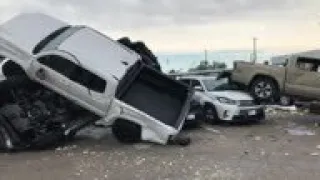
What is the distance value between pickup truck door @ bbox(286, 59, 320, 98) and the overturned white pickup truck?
5421mm

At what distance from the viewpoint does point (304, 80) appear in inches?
769

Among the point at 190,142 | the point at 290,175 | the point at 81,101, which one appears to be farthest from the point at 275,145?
the point at 81,101

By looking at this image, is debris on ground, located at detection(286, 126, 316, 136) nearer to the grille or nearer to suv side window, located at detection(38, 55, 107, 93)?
the grille

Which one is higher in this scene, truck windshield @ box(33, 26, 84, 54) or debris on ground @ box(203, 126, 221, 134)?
truck windshield @ box(33, 26, 84, 54)

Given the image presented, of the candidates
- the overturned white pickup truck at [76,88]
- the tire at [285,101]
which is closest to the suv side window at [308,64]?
the tire at [285,101]

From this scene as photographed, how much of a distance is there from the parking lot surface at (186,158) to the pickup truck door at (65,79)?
1.02 metres

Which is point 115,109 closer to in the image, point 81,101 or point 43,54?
point 81,101

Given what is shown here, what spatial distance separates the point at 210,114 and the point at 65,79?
537 centimetres

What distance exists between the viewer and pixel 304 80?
769 inches

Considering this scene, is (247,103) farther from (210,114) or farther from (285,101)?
(285,101)

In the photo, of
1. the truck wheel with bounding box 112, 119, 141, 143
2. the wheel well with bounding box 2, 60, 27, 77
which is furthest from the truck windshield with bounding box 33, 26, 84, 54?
the truck wheel with bounding box 112, 119, 141, 143

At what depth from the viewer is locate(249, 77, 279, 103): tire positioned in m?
21.0

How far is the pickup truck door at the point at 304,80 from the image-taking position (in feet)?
63.1

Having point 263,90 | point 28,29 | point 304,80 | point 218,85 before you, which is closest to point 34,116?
point 28,29
